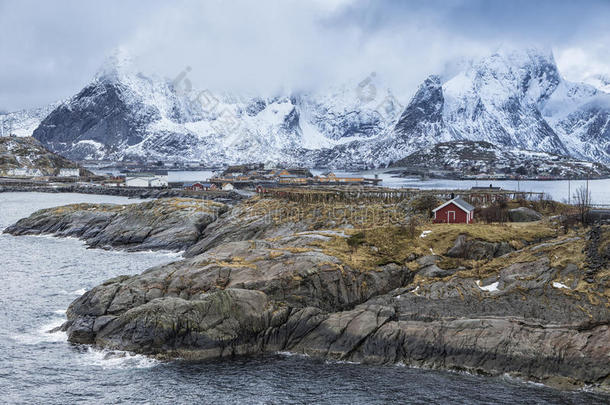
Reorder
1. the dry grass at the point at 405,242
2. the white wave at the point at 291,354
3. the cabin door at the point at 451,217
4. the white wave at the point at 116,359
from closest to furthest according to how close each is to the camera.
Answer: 1. the white wave at the point at 116,359
2. the white wave at the point at 291,354
3. the dry grass at the point at 405,242
4. the cabin door at the point at 451,217

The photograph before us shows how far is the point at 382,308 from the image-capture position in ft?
125

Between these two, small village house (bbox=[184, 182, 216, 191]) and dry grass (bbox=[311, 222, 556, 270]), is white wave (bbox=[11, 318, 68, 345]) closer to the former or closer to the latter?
dry grass (bbox=[311, 222, 556, 270])

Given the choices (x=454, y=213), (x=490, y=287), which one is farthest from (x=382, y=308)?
(x=454, y=213)

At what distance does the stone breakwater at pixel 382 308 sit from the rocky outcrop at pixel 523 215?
20.2 m

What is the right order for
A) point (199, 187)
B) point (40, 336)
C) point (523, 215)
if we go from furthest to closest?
point (199, 187)
point (523, 215)
point (40, 336)

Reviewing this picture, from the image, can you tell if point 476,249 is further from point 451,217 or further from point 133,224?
point 133,224

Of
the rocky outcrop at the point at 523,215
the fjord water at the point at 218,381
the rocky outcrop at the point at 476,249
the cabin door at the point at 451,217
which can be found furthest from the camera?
the rocky outcrop at the point at 523,215

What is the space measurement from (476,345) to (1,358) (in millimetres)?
30469

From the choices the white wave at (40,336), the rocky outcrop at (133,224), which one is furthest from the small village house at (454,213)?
the white wave at (40,336)

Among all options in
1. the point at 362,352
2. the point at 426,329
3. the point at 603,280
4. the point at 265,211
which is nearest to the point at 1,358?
the point at 362,352

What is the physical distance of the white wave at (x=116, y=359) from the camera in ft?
112

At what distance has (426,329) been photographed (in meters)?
35.6

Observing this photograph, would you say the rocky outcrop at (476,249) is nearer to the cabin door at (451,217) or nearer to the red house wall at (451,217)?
the red house wall at (451,217)

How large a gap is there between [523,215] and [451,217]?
8.94 metres
